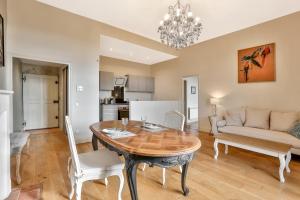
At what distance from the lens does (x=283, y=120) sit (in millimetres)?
3268

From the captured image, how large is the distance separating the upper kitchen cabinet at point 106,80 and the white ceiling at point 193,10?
6.40 ft

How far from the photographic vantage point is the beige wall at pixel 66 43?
3.00 m

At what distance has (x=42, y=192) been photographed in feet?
5.99

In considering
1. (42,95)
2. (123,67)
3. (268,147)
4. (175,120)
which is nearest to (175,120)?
(175,120)

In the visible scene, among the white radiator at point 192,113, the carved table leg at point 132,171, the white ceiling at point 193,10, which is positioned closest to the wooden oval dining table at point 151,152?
the carved table leg at point 132,171

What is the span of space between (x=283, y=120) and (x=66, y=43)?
5.07 m

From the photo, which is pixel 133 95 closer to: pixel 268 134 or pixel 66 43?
pixel 66 43

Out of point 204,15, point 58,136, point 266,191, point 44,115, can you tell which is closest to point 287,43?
point 204,15

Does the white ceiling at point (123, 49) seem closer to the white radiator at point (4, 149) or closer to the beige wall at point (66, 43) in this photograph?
the beige wall at point (66, 43)

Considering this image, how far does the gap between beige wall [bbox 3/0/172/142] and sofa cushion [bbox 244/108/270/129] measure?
3810mm

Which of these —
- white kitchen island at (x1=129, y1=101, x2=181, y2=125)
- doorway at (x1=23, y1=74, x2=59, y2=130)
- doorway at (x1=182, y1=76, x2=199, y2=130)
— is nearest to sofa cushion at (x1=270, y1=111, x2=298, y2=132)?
white kitchen island at (x1=129, y1=101, x2=181, y2=125)

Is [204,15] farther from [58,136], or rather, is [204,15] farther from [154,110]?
[58,136]

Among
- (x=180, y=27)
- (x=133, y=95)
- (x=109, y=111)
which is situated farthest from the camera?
(x=133, y=95)

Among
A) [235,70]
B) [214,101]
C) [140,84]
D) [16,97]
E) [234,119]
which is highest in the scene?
[235,70]
